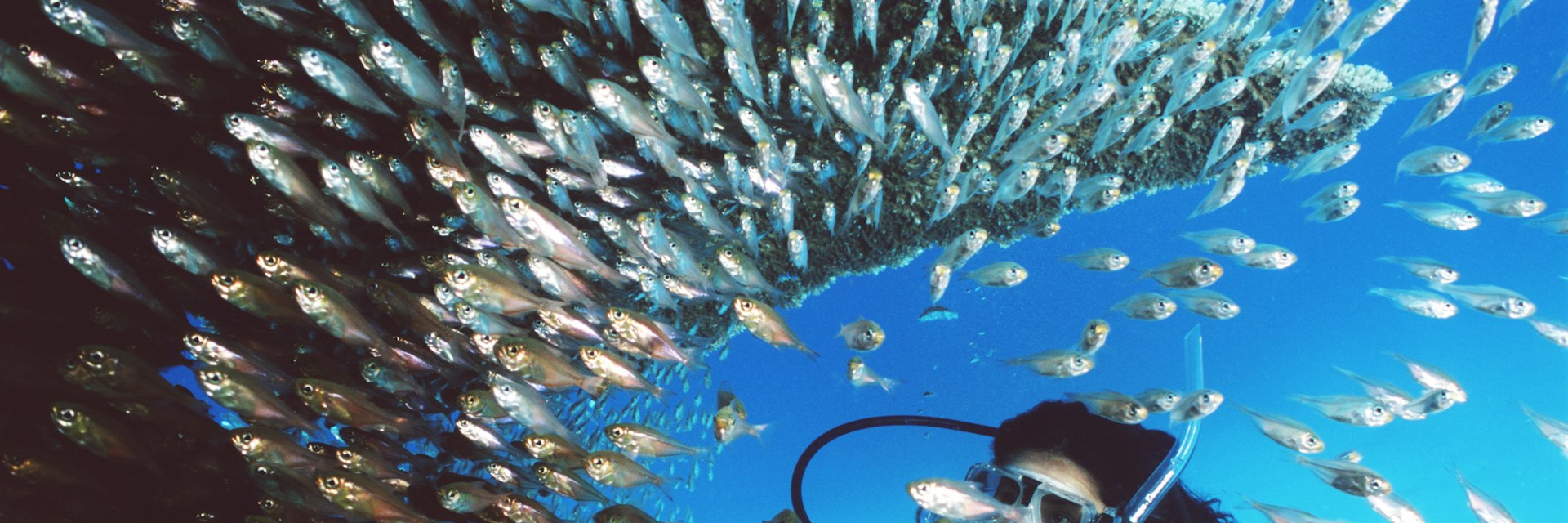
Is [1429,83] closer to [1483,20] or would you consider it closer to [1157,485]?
[1483,20]

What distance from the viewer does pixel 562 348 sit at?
4066 millimetres

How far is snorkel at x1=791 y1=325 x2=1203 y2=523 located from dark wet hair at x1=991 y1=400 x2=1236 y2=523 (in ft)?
0.28

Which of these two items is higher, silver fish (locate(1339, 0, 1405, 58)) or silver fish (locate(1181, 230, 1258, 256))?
silver fish (locate(1339, 0, 1405, 58))

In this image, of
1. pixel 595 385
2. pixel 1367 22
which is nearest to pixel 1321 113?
pixel 1367 22

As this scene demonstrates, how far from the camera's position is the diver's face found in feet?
10.1

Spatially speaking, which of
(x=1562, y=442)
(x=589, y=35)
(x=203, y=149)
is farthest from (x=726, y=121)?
(x=1562, y=442)

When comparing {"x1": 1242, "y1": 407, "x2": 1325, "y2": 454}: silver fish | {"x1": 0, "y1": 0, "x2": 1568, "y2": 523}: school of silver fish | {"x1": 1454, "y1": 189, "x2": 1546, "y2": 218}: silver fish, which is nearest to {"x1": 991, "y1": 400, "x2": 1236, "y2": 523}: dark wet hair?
{"x1": 0, "y1": 0, "x2": 1568, "y2": 523}: school of silver fish

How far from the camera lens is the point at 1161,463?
3.06 meters

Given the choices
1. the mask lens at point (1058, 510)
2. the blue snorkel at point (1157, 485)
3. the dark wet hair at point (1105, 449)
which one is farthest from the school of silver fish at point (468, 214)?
the mask lens at point (1058, 510)

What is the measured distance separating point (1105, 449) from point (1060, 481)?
0.38 meters

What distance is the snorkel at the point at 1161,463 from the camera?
9.88ft

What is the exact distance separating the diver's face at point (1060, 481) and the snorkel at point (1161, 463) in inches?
4.8

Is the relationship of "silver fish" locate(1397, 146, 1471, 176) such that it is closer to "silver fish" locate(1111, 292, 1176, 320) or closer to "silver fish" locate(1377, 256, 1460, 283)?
"silver fish" locate(1377, 256, 1460, 283)

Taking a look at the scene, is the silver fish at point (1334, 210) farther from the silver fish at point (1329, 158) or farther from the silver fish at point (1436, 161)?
the silver fish at point (1436, 161)
